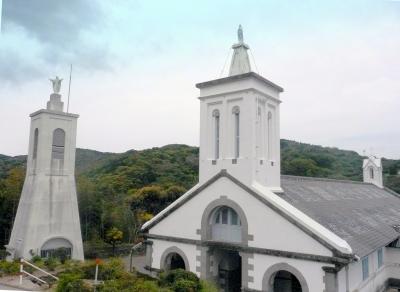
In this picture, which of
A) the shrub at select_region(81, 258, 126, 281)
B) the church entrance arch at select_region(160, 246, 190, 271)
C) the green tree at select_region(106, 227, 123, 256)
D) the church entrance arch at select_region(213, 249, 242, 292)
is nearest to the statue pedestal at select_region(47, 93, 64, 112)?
the green tree at select_region(106, 227, 123, 256)

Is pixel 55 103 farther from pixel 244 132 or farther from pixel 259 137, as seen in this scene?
pixel 259 137

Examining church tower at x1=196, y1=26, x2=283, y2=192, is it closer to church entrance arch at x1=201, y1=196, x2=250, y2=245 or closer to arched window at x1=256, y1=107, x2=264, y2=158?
arched window at x1=256, y1=107, x2=264, y2=158

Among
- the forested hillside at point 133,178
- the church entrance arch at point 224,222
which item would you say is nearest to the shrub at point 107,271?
the church entrance arch at point 224,222

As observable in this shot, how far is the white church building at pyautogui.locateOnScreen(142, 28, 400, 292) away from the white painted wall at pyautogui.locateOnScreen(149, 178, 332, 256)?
1.2 inches

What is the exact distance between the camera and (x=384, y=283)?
15797mm

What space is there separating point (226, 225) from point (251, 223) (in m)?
1.21

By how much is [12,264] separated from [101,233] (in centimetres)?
953

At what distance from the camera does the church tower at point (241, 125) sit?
1279 cm

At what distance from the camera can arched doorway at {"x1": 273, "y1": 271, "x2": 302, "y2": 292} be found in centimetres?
1261

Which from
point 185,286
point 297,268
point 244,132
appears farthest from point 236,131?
point 185,286

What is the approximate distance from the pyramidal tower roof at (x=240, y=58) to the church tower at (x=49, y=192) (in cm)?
1054

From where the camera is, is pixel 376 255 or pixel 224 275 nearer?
pixel 224 275

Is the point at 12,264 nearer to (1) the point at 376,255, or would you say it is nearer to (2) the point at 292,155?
(1) the point at 376,255

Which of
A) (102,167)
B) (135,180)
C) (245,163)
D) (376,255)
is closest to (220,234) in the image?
(245,163)
